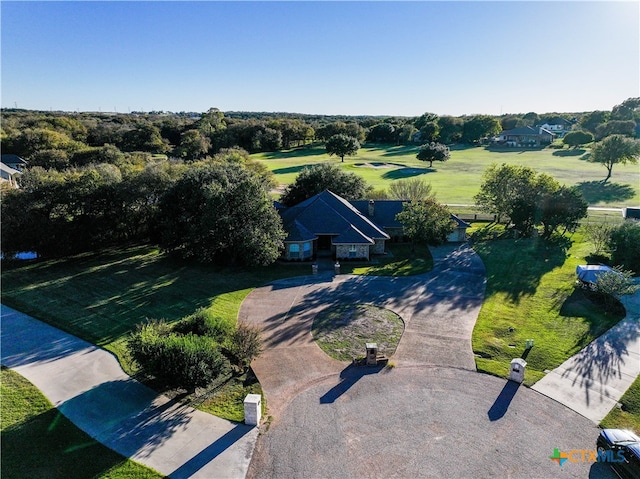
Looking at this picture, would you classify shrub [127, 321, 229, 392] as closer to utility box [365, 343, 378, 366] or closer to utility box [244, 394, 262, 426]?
utility box [244, 394, 262, 426]

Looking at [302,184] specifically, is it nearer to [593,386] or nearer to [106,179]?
[106,179]

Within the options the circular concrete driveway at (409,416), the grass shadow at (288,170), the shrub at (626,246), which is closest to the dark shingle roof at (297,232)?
the circular concrete driveway at (409,416)

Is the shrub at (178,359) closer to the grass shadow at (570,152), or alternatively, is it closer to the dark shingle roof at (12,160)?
the dark shingle roof at (12,160)

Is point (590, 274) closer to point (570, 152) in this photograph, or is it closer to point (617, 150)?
point (617, 150)

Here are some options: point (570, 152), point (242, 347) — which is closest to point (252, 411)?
point (242, 347)

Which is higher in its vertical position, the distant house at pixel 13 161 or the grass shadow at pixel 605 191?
the distant house at pixel 13 161

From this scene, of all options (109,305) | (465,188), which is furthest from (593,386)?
(465,188)

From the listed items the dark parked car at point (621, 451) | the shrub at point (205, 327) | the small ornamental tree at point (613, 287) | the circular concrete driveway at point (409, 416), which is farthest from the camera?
the small ornamental tree at point (613, 287)

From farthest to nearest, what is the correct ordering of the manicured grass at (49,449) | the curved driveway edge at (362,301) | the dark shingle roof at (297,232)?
1. the dark shingle roof at (297,232)
2. the curved driveway edge at (362,301)
3. the manicured grass at (49,449)
